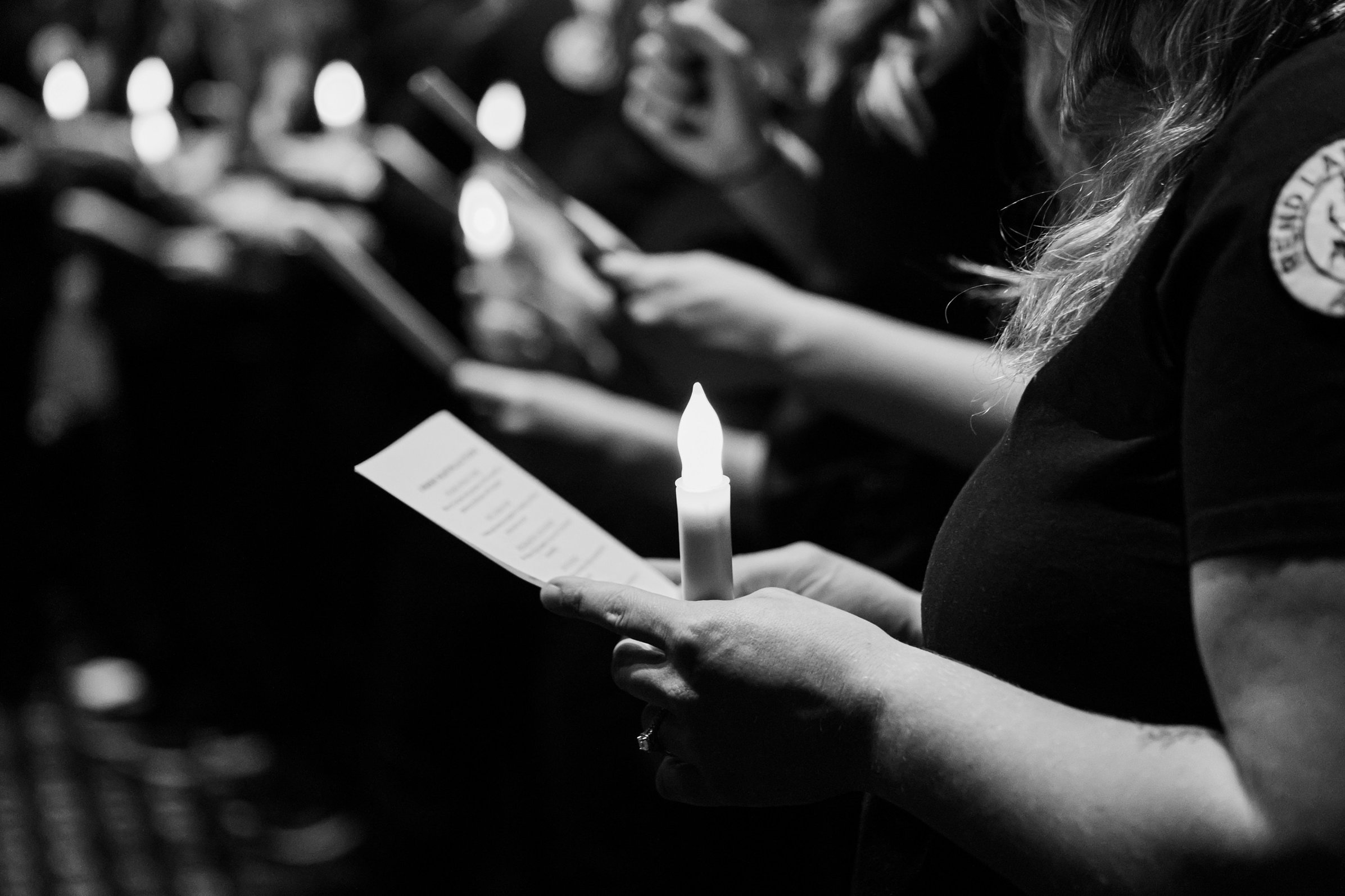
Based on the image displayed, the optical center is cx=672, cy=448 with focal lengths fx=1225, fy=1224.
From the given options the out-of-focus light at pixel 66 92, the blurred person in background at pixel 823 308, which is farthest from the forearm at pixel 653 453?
the out-of-focus light at pixel 66 92

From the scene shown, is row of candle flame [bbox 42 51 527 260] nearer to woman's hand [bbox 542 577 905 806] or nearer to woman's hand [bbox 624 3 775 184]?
woman's hand [bbox 624 3 775 184]

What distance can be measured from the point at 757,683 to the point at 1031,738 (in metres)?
0.13

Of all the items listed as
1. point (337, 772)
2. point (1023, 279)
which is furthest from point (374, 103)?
point (1023, 279)

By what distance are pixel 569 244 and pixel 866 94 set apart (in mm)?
471

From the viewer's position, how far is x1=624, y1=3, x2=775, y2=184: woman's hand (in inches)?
52.6

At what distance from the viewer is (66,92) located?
2096 mm

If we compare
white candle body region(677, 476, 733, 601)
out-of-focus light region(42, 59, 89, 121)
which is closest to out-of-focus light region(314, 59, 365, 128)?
out-of-focus light region(42, 59, 89, 121)

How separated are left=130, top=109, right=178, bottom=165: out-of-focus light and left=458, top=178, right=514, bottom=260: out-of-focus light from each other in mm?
861

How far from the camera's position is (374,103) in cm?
223

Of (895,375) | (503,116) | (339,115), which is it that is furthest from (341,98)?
(895,375)

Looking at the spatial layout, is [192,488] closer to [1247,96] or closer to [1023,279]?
[1023,279]

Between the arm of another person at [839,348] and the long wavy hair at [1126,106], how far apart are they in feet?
0.34

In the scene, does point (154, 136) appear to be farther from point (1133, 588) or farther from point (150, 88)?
point (1133, 588)

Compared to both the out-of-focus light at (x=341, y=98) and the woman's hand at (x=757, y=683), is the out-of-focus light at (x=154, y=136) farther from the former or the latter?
the woman's hand at (x=757, y=683)
